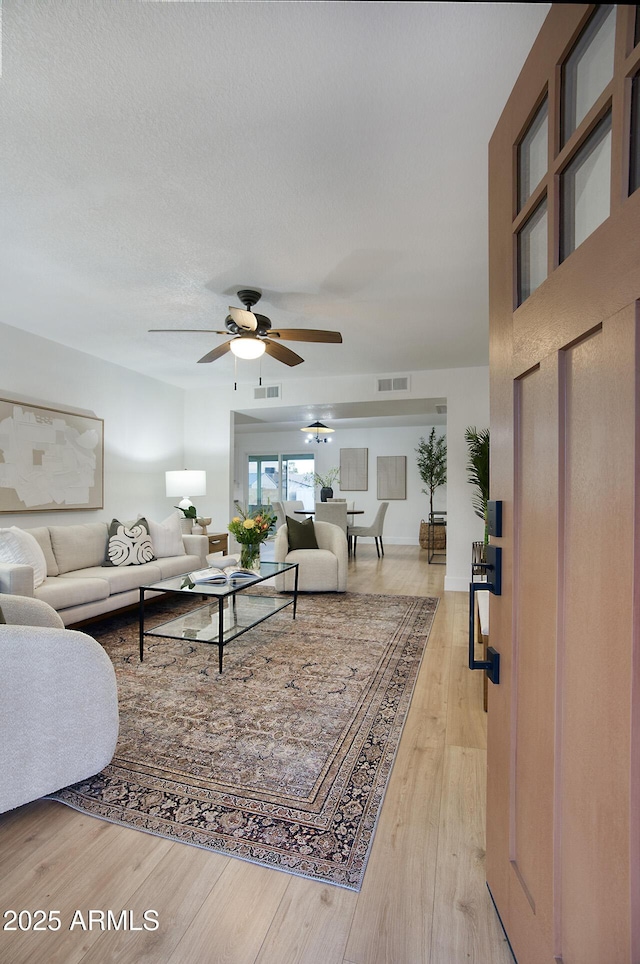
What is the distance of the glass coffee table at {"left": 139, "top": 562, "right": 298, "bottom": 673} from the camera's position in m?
3.09

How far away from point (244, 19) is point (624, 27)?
1.28 metres

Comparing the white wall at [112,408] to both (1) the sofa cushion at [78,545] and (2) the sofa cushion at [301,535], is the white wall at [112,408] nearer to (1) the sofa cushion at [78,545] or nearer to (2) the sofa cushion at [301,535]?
(1) the sofa cushion at [78,545]

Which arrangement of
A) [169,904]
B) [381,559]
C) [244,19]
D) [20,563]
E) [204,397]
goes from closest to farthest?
1. [169,904]
2. [244,19]
3. [20,563]
4. [204,397]
5. [381,559]

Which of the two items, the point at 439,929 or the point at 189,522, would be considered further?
the point at 189,522

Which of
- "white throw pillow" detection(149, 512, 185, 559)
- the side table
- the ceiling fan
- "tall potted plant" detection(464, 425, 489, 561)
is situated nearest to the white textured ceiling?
the ceiling fan

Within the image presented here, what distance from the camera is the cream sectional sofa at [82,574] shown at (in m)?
3.29

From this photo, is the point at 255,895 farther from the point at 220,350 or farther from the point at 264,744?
the point at 220,350

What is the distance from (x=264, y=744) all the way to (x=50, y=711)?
91cm

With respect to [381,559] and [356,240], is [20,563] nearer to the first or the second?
[356,240]

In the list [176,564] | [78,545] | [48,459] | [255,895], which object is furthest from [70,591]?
[255,895]

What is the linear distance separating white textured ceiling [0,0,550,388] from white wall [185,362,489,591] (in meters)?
1.96

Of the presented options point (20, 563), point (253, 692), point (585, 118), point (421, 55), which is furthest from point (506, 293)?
point (20, 563)

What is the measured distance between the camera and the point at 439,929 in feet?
4.30

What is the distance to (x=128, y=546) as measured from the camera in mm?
4582
